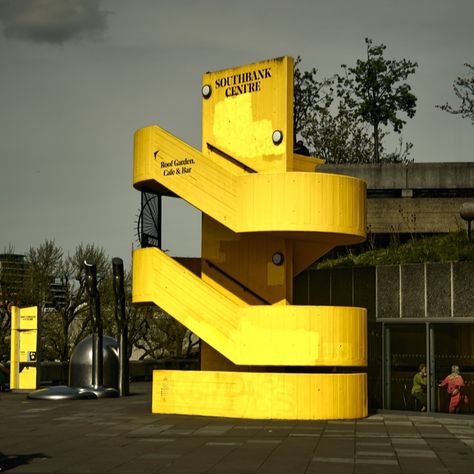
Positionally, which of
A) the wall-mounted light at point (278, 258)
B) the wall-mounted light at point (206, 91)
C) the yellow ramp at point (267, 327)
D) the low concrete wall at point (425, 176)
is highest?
the wall-mounted light at point (206, 91)

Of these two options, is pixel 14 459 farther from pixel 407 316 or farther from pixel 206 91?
pixel 206 91

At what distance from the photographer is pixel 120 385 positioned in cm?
3750

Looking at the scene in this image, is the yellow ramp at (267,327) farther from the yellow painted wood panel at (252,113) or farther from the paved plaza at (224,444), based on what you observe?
the yellow painted wood panel at (252,113)

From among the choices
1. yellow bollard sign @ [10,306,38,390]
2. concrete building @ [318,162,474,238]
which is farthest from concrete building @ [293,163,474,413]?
yellow bollard sign @ [10,306,38,390]

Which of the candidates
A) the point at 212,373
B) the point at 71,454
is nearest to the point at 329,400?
the point at 212,373

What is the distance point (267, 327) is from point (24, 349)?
649 inches

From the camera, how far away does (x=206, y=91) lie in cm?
3075

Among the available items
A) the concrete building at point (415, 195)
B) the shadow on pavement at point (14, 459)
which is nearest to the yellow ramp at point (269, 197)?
the shadow on pavement at point (14, 459)

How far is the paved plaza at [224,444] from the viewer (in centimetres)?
1769

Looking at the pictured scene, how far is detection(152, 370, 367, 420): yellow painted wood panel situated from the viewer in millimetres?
26984

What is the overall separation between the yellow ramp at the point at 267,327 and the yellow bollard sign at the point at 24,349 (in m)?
12.8

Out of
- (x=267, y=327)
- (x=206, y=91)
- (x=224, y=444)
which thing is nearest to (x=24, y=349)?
(x=206, y=91)

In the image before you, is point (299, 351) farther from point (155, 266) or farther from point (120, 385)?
point (120, 385)

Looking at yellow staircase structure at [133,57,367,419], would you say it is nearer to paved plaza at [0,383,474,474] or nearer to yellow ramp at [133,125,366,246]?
yellow ramp at [133,125,366,246]
